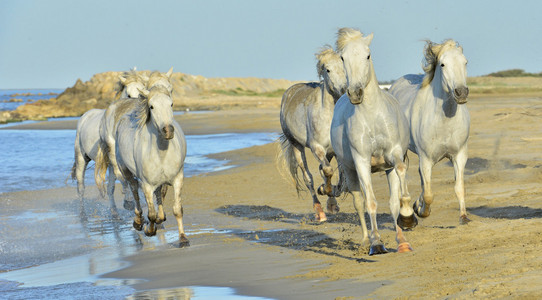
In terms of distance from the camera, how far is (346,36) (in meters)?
7.39

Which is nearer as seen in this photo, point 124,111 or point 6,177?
point 124,111

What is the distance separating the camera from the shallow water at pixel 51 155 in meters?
19.4

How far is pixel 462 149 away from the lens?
8.85m

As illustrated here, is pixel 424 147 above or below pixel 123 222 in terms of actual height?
above

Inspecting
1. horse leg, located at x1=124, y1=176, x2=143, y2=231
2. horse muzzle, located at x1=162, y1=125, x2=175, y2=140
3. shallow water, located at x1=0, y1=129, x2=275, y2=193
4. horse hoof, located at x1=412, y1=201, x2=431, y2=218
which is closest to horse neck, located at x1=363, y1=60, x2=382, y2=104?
horse hoof, located at x1=412, y1=201, x2=431, y2=218

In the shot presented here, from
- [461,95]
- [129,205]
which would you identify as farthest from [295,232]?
[129,205]

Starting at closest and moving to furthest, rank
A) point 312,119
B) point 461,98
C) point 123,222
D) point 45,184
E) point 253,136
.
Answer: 1. point 461,98
2. point 312,119
3. point 123,222
4. point 45,184
5. point 253,136

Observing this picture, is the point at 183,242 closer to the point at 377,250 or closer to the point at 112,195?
the point at 377,250

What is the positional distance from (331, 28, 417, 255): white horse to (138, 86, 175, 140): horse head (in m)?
2.24

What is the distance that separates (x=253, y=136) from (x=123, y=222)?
63.3ft

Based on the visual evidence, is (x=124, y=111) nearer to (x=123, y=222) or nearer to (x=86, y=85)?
(x=123, y=222)

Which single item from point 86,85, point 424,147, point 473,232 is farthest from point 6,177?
point 86,85

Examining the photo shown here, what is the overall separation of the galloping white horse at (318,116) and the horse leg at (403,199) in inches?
119

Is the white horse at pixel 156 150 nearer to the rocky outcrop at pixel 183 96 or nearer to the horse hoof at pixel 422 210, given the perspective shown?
the horse hoof at pixel 422 210
